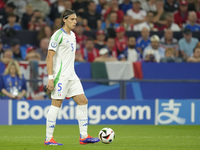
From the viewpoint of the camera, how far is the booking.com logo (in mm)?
10797

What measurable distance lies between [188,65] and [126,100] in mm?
2231

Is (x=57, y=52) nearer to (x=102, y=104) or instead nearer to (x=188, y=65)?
(x=102, y=104)

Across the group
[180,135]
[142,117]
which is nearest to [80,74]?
[142,117]

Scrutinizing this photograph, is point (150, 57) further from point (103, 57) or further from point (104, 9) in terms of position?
point (104, 9)

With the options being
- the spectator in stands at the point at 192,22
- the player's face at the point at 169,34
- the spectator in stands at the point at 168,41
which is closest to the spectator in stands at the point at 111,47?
the spectator in stands at the point at 168,41

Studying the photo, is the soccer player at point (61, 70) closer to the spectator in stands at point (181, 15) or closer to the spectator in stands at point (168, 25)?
the spectator in stands at point (168, 25)

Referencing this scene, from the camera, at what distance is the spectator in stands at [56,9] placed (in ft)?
46.9

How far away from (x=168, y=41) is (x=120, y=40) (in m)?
1.47

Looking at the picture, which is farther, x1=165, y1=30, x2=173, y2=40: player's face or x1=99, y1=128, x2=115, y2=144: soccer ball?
x1=165, y1=30, x2=173, y2=40: player's face

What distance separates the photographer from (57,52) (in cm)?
659

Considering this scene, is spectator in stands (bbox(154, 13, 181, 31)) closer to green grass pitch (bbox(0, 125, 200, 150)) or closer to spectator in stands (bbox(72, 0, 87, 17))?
spectator in stands (bbox(72, 0, 87, 17))

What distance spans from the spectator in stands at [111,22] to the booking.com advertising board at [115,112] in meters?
3.66

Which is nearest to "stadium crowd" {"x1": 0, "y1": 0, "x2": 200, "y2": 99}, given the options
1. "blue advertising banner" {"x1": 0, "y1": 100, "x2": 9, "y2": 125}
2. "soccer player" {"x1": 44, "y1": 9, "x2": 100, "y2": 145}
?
"blue advertising banner" {"x1": 0, "y1": 100, "x2": 9, "y2": 125}

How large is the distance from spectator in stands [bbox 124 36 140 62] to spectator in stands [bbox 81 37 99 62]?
92 centimetres
